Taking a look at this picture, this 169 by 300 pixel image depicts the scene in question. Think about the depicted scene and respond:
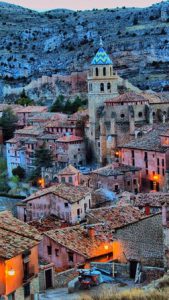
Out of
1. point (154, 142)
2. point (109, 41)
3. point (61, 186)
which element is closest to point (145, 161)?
point (154, 142)

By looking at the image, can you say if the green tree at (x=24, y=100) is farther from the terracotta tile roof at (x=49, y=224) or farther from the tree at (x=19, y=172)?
the terracotta tile roof at (x=49, y=224)

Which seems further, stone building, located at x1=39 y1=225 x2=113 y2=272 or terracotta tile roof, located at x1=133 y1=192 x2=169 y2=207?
terracotta tile roof, located at x1=133 y1=192 x2=169 y2=207

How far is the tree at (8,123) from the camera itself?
65.1 m

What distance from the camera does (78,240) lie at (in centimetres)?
2870

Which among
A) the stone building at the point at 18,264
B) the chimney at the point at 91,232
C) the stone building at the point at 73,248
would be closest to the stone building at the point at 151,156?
the chimney at the point at 91,232

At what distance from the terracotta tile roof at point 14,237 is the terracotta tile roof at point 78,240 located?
4139 millimetres

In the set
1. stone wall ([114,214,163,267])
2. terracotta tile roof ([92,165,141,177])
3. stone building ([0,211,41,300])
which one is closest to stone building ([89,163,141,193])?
terracotta tile roof ([92,165,141,177])

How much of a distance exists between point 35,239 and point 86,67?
69.3 m

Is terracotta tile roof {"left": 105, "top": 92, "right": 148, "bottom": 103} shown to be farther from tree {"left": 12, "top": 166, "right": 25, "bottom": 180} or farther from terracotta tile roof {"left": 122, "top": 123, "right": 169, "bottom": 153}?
tree {"left": 12, "top": 166, "right": 25, "bottom": 180}

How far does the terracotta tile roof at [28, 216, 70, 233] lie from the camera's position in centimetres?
3309

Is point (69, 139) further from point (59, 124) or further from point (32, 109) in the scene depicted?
point (32, 109)

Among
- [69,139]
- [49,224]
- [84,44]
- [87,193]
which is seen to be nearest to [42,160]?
[69,139]

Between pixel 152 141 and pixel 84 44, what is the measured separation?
208 ft

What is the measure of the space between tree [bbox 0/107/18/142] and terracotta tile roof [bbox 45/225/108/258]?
36216 millimetres
